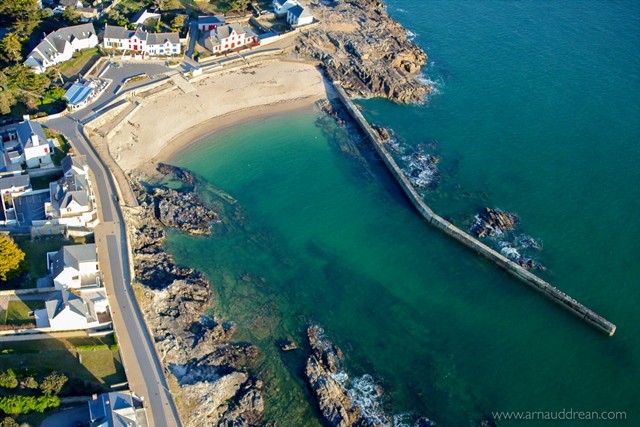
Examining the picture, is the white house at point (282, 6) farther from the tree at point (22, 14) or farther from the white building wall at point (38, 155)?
the white building wall at point (38, 155)

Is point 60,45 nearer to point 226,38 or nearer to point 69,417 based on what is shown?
point 226,38

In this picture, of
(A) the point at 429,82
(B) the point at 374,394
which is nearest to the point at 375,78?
(A) the point at 429,82

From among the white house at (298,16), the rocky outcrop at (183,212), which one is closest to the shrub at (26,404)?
the rocky outcrop at (183,212)

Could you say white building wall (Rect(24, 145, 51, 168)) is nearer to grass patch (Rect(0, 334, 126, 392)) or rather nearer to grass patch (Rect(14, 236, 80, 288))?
grass patch (Rect(14, 236, 80, 288))

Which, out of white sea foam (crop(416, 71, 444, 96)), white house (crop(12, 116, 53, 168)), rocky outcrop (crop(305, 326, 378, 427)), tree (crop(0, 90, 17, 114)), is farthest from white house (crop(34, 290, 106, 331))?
white sea foam (crop(416, 71, 444, 96))

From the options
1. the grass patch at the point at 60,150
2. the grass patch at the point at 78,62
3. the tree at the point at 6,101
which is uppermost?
the grass patch at the point at 78,62

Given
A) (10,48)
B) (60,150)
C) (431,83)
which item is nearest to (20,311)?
(60,150)
